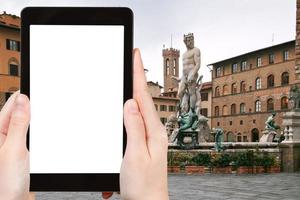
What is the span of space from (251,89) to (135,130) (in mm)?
63036

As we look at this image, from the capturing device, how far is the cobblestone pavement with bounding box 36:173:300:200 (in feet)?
38.0

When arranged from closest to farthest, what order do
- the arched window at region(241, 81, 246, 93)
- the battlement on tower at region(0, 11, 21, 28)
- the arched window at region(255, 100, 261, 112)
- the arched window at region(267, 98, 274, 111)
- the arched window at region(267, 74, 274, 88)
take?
1. the battlement on tower at region(0, 11, 21, 28)
2. the arched window at region(267, 98, 274, 111)
3. the arched window at region(267, 74, 274, 88)
4. the arched window at region(255, 100, 261, 112)
5. the arched window at region(241, 81, 246, 93)

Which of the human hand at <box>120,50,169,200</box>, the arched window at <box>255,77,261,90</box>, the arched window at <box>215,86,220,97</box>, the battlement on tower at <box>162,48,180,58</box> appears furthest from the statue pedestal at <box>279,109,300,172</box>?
the battlement on tower at <box>162,48,180,58</box>

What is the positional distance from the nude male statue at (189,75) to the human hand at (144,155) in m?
22.3

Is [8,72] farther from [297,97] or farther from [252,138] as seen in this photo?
[297,97]

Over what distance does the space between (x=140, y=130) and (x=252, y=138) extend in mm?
60587

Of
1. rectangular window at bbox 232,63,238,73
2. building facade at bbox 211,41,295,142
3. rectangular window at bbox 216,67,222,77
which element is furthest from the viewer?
rectangular window at bbox 216,67,222,77

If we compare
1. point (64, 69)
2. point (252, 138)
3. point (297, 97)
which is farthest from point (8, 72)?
point (64, 69)

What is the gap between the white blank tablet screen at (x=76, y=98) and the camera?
1528 millimetres

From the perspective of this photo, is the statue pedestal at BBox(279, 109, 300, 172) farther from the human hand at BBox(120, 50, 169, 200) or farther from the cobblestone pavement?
the human hand at BBox(120, 50, 169, 200)

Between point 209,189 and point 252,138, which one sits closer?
point 209,189

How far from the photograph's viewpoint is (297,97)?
2108cm

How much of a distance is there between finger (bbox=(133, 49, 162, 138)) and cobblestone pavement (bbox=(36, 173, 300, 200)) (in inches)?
359

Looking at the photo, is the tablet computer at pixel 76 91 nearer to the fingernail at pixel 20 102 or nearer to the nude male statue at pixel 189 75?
the fingernail at pixel 20 102
